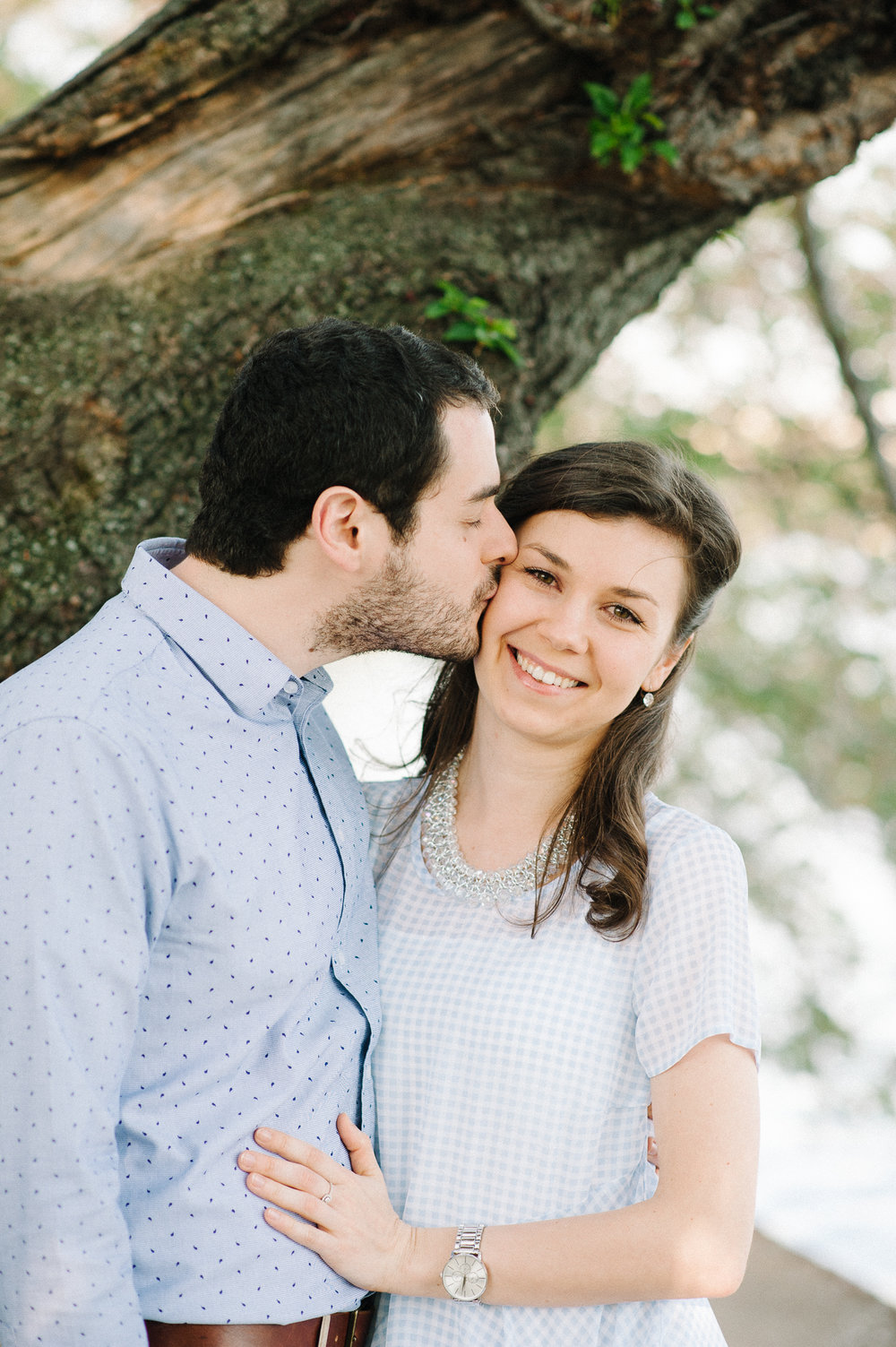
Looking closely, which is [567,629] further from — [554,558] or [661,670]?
[661,670]

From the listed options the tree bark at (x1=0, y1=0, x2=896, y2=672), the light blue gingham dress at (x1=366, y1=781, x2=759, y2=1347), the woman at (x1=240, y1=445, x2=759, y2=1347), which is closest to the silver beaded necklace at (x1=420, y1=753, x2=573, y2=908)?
the woman at (x1=240, y1=445, x2=759, y2=1347)

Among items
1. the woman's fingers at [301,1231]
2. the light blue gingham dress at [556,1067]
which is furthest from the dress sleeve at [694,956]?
the woman's fingers at [301,1231]

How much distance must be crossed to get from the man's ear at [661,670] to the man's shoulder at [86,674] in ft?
3.42

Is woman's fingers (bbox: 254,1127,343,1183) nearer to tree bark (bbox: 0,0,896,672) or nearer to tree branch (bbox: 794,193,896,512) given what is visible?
tree bark (bbox: 0,0,896,672)

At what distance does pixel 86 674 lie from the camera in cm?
155

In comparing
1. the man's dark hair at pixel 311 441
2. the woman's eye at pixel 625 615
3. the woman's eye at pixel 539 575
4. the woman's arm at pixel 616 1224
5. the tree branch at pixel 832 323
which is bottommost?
the tree branch at pixel 832 323

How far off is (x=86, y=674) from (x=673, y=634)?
119 centimetres

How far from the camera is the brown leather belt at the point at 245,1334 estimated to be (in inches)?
62.7

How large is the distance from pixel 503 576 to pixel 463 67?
1357 mm

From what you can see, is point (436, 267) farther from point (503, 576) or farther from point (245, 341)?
point (503, 576)

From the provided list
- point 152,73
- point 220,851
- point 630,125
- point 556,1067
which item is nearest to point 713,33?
point 630,125

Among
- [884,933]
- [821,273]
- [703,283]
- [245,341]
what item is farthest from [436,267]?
[884,933]

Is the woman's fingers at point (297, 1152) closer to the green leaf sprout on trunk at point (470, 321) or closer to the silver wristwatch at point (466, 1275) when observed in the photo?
the silver wristwatch at point (466, 1275)

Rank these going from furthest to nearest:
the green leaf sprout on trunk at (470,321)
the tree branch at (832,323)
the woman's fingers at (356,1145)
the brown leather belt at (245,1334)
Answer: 1. the tree branch at (832,323)
2. the green leaf sprout on trunk at (470,321)
3. the woman's fingers at (356,1145)
4. the brown leather belt at (245,1334)
